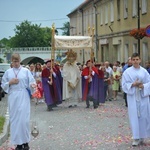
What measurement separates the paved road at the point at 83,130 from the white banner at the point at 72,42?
2.60 meters

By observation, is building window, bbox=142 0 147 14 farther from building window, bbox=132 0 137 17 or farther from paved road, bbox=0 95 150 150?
paved road, bbox=0 95 150 150

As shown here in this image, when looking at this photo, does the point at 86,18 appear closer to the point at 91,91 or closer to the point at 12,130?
the point at 91,91

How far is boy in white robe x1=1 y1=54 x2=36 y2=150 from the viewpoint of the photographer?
31.0 feet

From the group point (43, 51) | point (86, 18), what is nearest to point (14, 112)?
point (86, 18)

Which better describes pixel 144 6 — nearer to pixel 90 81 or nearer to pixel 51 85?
pixel 90 81

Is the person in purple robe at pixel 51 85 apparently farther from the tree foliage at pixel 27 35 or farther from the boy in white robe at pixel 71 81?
the tree foliage at pixel 27 35

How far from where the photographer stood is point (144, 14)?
1195 inches

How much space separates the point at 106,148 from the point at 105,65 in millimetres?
12668

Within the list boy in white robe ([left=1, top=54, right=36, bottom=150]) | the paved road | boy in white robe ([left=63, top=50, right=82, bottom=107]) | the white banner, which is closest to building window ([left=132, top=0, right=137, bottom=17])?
the white banner

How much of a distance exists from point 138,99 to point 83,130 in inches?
110

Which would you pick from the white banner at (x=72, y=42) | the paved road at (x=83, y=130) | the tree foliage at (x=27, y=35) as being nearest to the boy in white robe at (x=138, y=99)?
the paved road at (x=83, y=130)

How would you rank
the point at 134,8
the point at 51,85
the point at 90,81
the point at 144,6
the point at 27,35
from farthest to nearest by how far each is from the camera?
the point at 27,35 → the point at 134,8 → the point at 144,6 → the point at 51,85 → the point at 90,81

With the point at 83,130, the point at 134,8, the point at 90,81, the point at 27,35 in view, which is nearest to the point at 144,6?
the point at 134,8

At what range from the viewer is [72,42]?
64.1ft
